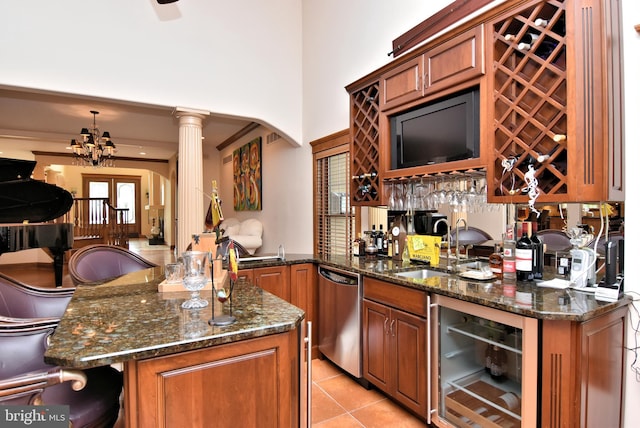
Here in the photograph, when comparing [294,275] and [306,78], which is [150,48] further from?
[294,275]

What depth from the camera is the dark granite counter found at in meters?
1.50

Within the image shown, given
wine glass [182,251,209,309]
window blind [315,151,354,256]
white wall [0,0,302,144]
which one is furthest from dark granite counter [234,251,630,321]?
white wall [0,0,302,144]

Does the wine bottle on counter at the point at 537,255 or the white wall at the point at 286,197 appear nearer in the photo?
the wine bottle on counter at the point at 537,255

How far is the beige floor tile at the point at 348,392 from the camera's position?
2.47 metres

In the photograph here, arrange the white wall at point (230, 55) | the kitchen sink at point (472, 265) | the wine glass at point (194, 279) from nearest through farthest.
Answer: the wine glass at point (194, 279)
the kitchen sink at point (472, 265)
the white wall at point (230, 55)

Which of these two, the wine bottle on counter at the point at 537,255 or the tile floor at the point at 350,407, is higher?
A: the wine bottle on counter at the point at 537,255

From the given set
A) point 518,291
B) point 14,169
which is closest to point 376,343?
point 518,291

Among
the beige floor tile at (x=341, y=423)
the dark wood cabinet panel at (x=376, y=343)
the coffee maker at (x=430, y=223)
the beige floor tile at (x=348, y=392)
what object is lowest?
the beige floor tile at (x=348, y=392)

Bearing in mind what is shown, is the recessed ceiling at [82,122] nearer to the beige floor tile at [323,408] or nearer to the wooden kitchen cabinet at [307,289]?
the wooden kitchen cabinet at [307,289]

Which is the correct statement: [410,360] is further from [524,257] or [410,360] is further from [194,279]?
[194,279]

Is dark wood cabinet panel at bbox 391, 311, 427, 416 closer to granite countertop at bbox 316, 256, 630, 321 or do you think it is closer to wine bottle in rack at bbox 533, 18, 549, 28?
granite countertop at bbox 316, 256, 630, 321

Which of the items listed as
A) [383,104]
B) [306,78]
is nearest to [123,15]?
[306,78]

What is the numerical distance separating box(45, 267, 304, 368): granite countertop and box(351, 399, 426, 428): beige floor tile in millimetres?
1212

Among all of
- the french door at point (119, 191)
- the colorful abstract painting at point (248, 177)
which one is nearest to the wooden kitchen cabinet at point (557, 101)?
the colorful abstract painting at point (248, 177)
